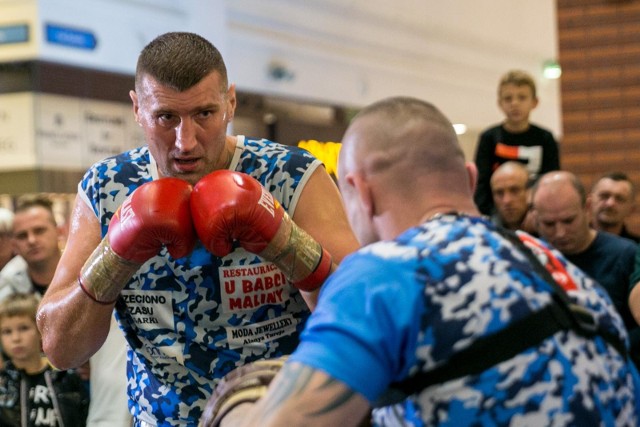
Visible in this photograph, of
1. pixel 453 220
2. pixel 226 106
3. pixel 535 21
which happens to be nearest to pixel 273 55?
pixel 535 21

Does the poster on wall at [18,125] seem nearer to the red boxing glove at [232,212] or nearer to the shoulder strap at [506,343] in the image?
the red boxing glove at [232,212]

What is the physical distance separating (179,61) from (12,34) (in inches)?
227

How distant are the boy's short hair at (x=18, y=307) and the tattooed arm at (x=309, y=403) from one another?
3.45 metres

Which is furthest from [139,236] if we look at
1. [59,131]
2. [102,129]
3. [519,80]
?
[102,129]

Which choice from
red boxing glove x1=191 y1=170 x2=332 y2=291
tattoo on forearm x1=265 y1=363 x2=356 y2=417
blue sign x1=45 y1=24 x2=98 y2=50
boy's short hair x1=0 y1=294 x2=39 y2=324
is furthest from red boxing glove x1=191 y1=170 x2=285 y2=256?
blue sign x1=45 y1=24 x2=98 y2=50

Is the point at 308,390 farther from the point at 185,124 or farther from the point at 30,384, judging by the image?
the point at 30,384

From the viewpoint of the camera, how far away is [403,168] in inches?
70.5

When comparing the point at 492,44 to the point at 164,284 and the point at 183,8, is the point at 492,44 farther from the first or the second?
the point at 164,284

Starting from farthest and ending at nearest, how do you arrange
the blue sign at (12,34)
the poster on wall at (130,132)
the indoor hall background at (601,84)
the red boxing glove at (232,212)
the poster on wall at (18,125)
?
the poster on wall at (130,132) → the indoor hall background at (601,84) → the poster on wall at (18,125) → the blue sign at (12,34) → the red boxing glove at (232,212)

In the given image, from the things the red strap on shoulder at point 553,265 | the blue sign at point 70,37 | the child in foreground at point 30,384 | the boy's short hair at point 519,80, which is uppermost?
the blue sign at point 70,37

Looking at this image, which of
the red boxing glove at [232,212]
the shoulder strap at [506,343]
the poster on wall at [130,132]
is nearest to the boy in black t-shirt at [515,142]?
the poster on wall at [130,132]

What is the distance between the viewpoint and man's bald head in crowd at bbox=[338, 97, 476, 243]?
1.79 metres

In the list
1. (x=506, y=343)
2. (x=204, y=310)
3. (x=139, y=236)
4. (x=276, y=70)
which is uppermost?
(x=276, y=70)

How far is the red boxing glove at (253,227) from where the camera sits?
251 centimetres
